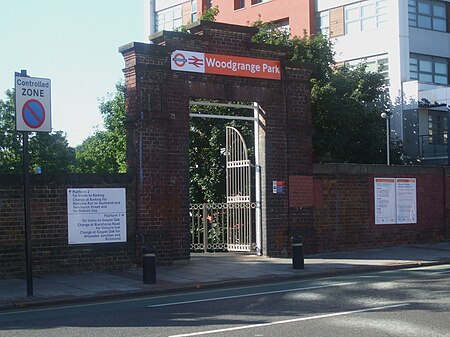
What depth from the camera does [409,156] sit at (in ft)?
118

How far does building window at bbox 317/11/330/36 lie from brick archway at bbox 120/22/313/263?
2150 centimetres

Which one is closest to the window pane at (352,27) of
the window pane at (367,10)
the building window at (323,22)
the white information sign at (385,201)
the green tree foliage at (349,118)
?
the window pane at (367,10)

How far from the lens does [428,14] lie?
126ft

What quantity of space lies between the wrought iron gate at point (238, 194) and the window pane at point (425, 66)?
21.0 metres

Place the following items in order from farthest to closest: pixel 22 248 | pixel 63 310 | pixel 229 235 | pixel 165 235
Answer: pixel 229 235, pixel 165 235, pixel 22 248, pixel 63 310

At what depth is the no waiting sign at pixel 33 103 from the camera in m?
12.9

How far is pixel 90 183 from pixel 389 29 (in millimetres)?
25834

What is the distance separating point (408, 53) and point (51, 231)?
26954 mm

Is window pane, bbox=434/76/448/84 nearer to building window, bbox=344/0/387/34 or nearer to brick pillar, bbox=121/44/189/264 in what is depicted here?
building window, bbox=344/0/387/34

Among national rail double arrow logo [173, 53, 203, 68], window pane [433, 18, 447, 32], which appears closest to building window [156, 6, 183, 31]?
window pane [433, 18, 447, 32]

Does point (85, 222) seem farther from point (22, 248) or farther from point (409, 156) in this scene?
point (409, 156)

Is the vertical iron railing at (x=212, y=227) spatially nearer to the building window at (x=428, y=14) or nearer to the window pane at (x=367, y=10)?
the window pane at (x=367, y=10)

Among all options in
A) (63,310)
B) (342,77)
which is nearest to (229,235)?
(63,310)

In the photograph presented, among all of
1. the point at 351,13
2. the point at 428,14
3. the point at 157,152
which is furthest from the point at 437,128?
the point at 157,152
